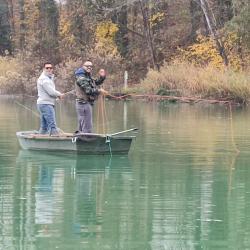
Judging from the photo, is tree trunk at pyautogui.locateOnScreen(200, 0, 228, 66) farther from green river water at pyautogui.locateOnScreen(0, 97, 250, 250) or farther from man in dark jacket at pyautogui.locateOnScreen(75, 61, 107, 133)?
man in dark jacket at pyautogui.locateOnScreen(75, 61, 107, 133)

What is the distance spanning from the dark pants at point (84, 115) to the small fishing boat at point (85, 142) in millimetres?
383

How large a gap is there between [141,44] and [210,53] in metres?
7.50

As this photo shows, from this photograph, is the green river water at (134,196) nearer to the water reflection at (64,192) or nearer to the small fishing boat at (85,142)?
the water reflection at (64,192)

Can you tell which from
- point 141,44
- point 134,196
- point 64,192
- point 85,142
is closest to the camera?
point 134,196

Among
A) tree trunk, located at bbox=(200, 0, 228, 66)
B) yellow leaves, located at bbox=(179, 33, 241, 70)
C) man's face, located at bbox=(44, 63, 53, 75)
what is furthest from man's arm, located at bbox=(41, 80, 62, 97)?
tree trunk, located at bbox=(200, 0, 228, 66)

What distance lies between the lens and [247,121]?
24.3 metres

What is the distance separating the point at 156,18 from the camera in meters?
50.7

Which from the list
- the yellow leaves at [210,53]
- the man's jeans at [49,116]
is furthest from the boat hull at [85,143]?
the yellow leaves at [210,53]

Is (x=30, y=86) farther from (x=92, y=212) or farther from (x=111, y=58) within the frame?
(x=92, y=212)

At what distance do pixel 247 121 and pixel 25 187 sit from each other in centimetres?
1432

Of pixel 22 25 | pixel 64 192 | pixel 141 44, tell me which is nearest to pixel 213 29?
pixel 141 44

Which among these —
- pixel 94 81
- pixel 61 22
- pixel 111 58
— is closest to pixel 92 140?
pixel 94 81

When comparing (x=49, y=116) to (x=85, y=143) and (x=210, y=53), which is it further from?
(x=210, y=53)

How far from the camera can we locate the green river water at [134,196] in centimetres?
797
